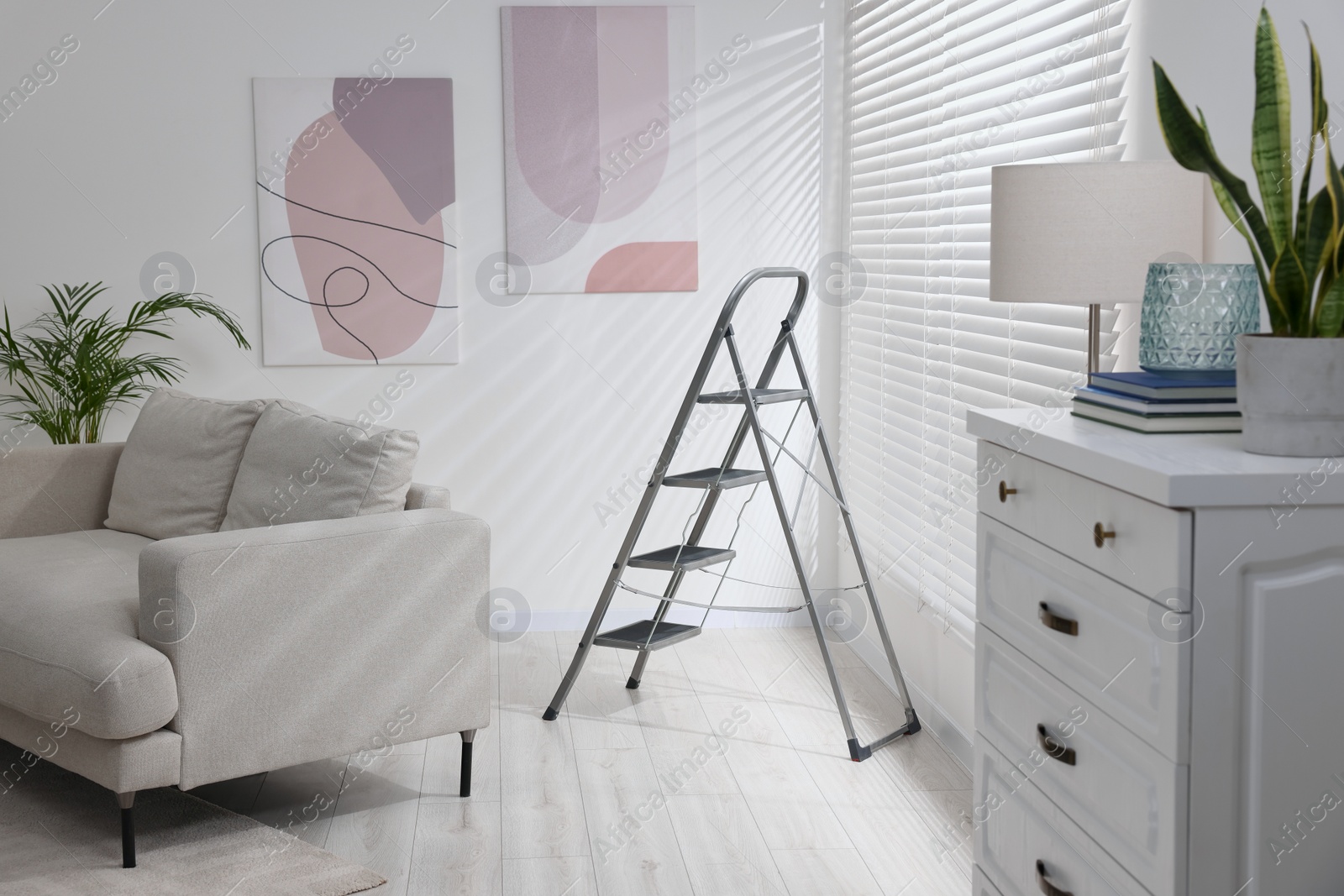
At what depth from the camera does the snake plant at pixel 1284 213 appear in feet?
4.09

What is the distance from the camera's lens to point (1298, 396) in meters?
1.25

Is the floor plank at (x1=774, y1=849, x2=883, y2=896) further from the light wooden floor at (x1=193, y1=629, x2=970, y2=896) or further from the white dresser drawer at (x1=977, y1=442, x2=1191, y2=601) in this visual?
the white dresser drawer at (x1=977, y1=442, x2=1191, y2=601)

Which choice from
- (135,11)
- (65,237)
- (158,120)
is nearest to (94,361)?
(65,237)

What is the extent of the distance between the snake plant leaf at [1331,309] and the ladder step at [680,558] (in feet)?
6.87

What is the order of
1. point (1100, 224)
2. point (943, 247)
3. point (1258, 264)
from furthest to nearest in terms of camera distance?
point (943, 247), point (1100, 224), point (1258, 264)

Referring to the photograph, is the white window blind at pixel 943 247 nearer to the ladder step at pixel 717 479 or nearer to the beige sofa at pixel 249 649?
the ladder step at pixel 717 479

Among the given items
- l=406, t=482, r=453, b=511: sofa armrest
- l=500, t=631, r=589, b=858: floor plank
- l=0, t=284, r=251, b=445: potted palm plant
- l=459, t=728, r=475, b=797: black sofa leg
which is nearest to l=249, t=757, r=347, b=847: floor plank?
l=459, t=728, r=475, b=797: black sofa leg

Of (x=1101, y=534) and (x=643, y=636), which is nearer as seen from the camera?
(x=1101, y=534)

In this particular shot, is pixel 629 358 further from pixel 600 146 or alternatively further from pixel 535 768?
pixel 535 768

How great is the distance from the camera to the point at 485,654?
9.04 feet

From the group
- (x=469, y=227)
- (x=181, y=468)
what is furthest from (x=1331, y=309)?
(x=469, y=227)

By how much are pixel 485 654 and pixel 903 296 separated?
170cm

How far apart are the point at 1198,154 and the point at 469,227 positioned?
308cm

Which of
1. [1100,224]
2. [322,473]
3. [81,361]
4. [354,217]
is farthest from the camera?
[354,217]
